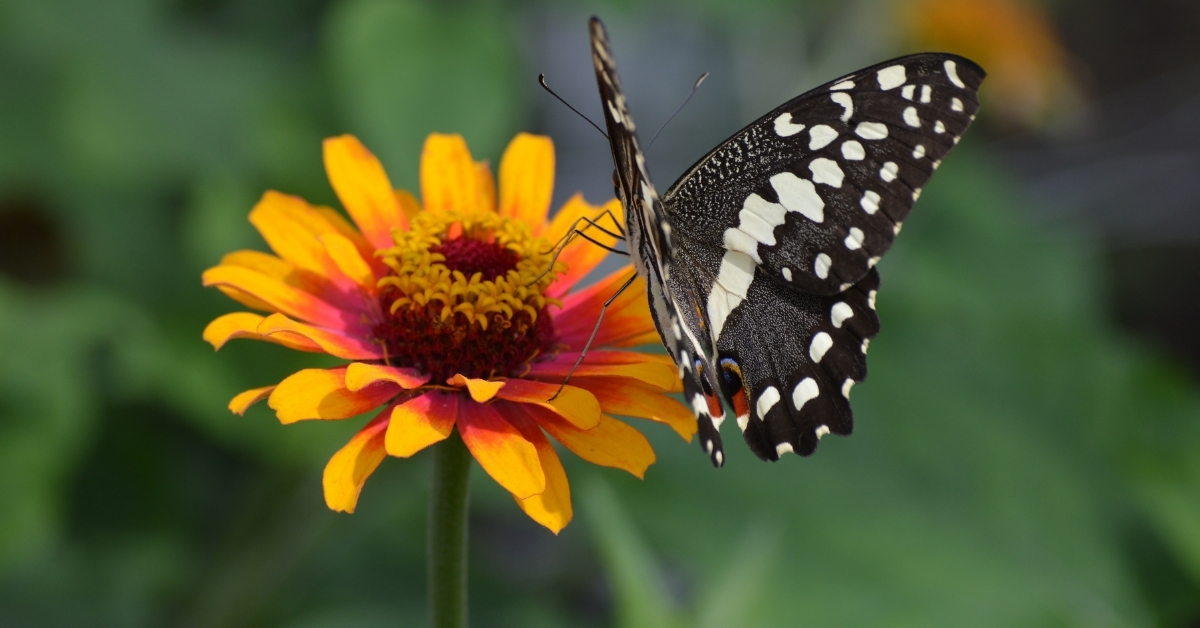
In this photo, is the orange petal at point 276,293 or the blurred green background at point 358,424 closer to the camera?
the orange petal at point 276,293

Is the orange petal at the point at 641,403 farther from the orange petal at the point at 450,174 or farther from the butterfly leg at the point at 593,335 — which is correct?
the orange petal at the point at 450,174

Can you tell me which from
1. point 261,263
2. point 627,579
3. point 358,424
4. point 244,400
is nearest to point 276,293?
point 261,263

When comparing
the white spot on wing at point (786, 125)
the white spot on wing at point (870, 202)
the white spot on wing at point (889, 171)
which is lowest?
the white spot on wing at point (870, 202)

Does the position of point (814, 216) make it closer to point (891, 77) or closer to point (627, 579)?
point (891, 77)

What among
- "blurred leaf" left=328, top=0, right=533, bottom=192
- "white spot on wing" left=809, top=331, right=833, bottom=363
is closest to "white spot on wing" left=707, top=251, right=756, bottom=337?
"white spot on wing" left=809, top=331, right=833, bottom=363

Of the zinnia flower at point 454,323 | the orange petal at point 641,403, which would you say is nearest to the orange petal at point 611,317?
the zinnia flower at point 454,323

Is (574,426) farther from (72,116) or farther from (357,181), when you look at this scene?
(72,116)
